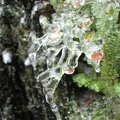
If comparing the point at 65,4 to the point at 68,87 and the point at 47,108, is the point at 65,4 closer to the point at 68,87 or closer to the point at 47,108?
the point at 68,87

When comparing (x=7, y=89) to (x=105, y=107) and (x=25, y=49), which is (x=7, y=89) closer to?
(x=25, y=49)

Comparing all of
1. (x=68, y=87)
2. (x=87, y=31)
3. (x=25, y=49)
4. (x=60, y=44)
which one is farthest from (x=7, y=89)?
(x=87, y=31)

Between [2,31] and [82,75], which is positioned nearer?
[82,75]

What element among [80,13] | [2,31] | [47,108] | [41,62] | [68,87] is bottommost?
[47,108]

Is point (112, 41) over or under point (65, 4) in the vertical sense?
under

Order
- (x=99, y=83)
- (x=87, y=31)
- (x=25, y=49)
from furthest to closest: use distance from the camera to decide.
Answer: (x=25, y=49) < (x=99, y=83) < (x=87, y=31)

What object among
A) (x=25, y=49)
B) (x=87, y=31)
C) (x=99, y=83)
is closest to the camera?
(x=87, y=31)
